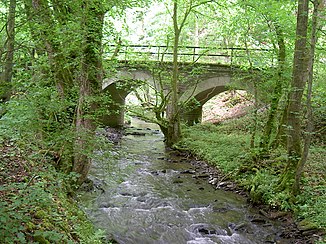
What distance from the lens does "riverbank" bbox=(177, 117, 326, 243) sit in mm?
6141

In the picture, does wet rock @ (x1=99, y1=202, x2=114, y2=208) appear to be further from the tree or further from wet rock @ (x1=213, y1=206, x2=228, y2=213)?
the tree

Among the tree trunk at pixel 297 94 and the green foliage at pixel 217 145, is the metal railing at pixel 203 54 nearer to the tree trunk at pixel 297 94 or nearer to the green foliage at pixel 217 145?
the tree trunk at pixel 297 94

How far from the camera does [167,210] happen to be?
754 cm

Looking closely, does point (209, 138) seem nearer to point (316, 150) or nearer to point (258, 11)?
point (316, 150)

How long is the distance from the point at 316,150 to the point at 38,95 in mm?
7953

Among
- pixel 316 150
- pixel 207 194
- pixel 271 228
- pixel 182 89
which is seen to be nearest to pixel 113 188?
pixel 207 194

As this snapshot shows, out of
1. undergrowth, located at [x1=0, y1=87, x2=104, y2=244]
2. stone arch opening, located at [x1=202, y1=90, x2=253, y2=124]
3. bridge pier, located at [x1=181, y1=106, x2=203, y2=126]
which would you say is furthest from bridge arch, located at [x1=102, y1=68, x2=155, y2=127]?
stone arch opening, located at [x1=202, y1=90, x2=253, y2=124]

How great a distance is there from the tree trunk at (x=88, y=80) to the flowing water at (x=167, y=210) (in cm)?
61

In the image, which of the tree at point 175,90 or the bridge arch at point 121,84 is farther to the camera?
the bridge arch at point 121,84

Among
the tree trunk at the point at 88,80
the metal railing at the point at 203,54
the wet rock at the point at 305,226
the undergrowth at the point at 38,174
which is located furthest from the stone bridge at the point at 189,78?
the wet rock at the point at 305,226

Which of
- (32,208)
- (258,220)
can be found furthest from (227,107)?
(32,208)

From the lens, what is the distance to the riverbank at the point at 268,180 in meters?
6.14

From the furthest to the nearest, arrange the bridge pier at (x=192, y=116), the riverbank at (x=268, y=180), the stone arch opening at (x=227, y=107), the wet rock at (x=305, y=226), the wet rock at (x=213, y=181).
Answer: the stone arch opening at (x=227, y=107), the bridge pier at (x=192, y=116), the wet rock at (x=213, y=181), the riverbank at (x=268, y=180), the wet rock at (x=305, y=226)

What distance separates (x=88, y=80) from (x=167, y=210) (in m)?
3.57
